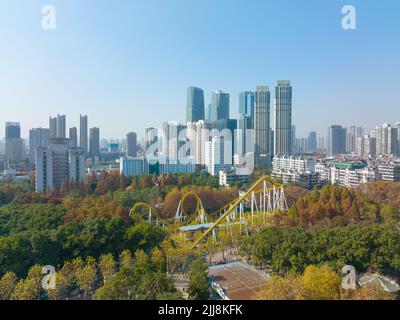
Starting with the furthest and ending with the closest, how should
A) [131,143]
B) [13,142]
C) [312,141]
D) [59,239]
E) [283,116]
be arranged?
1. [312,141]
2. [131,143]
3. [283,116]
4. [13,142]
5. [59,239]

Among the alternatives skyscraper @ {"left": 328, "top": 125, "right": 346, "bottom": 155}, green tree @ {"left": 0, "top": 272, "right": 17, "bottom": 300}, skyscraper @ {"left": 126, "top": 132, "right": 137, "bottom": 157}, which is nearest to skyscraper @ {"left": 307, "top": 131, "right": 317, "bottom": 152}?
skyscraper @ {"left": 328, "top": 125, "right": 346, "bottom": 155}

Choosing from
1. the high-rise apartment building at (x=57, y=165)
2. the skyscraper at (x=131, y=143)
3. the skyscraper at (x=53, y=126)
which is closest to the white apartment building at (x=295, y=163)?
the high-rise apartment building at (x=57, y=165)

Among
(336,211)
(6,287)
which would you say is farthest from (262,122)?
(6,287)

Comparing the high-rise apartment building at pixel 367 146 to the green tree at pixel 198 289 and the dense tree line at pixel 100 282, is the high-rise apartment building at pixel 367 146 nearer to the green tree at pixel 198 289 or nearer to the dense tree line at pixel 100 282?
the green tree at pixel 198 289

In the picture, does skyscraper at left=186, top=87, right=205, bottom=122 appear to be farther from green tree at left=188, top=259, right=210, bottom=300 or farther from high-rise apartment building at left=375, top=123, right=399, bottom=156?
green tree at left=188, top=259, right=210, bottom=300

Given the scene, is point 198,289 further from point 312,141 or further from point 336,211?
point 312,141

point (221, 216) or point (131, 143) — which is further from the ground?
point (131, 143)
